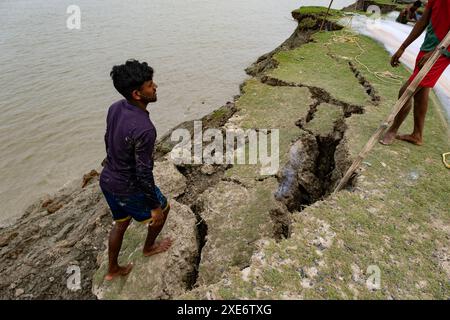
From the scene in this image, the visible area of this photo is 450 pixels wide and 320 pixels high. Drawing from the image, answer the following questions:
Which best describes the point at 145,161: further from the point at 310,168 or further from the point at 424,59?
the point at 424,59

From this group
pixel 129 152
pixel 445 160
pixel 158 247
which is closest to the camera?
pixel 129 152

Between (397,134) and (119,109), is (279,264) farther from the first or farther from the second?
(397,134)

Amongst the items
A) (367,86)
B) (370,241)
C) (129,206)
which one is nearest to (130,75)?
(129,206)

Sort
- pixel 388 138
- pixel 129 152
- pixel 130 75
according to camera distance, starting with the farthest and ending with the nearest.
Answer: pixel 388 138
pixel 129 152
pixel 130 75

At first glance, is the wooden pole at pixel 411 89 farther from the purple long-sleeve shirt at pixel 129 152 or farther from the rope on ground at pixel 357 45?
the rope on ground at pixel 357 45

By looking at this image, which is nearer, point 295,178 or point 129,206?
point 129,206

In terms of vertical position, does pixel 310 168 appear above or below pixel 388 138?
below

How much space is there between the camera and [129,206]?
2328 mm

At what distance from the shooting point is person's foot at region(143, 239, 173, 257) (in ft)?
8.83

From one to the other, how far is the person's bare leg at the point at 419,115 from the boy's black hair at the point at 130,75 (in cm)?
322

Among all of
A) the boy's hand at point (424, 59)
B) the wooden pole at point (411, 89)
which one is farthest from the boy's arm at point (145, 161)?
the boy's hand at point (424, 59)

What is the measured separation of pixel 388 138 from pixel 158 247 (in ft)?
10.1

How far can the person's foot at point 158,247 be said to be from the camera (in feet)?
8.83

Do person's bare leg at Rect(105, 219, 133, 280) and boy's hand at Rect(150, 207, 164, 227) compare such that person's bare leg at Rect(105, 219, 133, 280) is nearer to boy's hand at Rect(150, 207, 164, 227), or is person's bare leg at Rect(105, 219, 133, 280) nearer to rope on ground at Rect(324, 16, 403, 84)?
boy's hand at Rect(150, 207, 164, 227)
